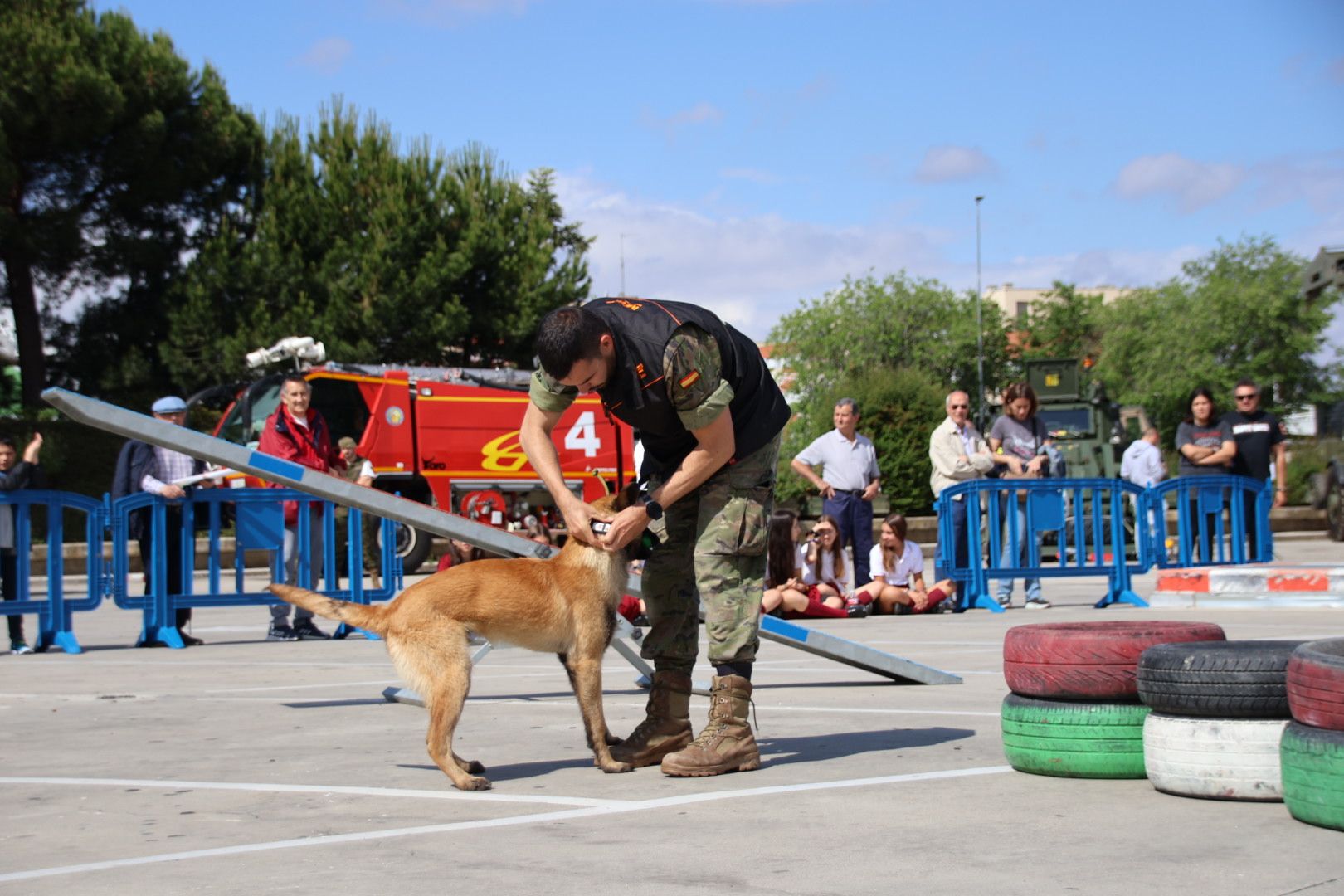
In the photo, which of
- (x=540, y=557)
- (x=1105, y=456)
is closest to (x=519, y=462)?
(x=1105, y=456)

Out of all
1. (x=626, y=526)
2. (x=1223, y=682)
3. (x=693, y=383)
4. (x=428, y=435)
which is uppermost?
(x=428, y=435)

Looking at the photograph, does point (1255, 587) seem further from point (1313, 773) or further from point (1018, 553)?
point (1313, 773)

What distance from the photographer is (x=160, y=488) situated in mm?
11836

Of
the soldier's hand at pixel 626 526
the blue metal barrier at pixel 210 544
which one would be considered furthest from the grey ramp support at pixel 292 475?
the blue metal barrier at pixel 210 544

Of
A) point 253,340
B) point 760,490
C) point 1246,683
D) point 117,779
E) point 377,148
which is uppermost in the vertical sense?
point 377,148

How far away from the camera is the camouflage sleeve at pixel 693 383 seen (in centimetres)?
489

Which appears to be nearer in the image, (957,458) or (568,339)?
(568,339)

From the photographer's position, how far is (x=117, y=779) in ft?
17.3

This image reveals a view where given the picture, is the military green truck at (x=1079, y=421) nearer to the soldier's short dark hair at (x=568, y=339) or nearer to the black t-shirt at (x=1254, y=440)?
the black t-shirt at (x=1254, y=440)

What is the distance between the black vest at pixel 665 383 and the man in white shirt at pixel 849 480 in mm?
8268

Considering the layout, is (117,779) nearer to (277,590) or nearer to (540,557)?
(277,590)

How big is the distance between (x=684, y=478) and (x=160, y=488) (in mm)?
8010

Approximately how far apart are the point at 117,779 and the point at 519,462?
57.8 ft

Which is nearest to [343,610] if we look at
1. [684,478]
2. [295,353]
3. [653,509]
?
[653,509]
